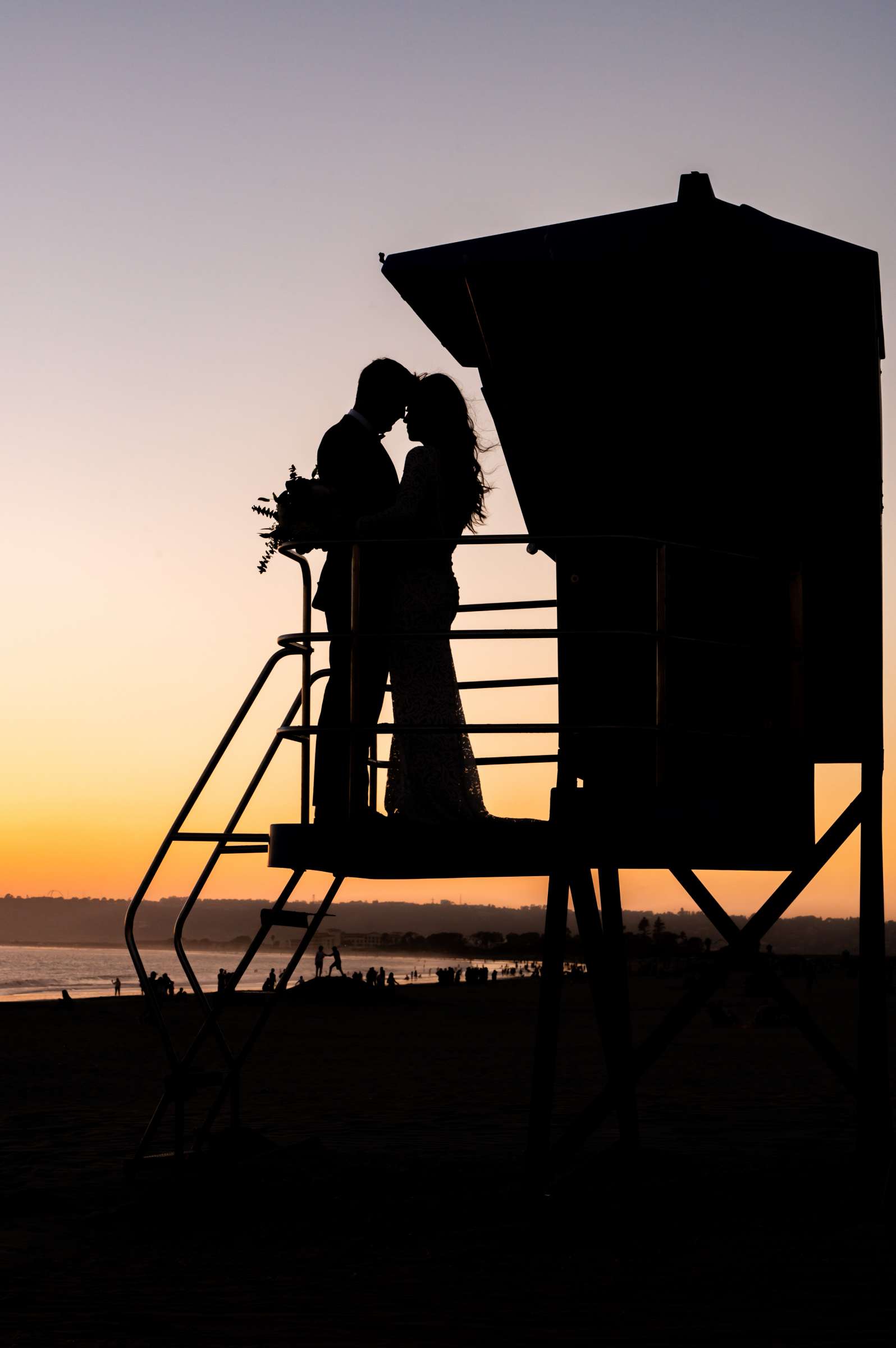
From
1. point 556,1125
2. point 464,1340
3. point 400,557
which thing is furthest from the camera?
point 556,1125

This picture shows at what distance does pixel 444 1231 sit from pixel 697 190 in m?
6.22

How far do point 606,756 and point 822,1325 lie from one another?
3486 millimetres

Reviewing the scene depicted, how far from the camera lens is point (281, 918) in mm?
8984

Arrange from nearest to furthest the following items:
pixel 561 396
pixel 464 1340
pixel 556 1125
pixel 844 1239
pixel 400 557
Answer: pixel 464 1340 < pixel 844 1239 < pixel 400 557 < pixel 561 396 < pixel 556 1125

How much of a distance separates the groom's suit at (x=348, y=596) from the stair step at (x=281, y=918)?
3.10 ft

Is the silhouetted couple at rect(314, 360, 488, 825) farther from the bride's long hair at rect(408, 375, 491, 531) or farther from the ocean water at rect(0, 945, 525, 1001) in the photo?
the ocean water at rect(0, 945, 525, 1001)

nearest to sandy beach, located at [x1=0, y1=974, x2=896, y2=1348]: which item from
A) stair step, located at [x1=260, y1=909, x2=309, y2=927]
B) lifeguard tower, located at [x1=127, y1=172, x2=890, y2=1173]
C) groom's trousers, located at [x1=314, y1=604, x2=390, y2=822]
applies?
lifeguard tower, located at [x1=127, y1=172, x2=890, y2=1173]

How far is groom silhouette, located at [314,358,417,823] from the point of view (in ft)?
26.2

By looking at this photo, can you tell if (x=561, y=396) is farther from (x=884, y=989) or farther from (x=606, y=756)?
(x=884, y=989)

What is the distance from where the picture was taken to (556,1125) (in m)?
13.5

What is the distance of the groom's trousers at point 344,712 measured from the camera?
26.6ft

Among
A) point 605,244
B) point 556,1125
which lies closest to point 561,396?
point 605,244

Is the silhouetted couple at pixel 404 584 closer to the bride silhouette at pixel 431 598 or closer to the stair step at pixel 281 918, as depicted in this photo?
the bride silhouette at pixel 431 598

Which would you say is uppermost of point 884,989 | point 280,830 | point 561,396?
point 561,396
